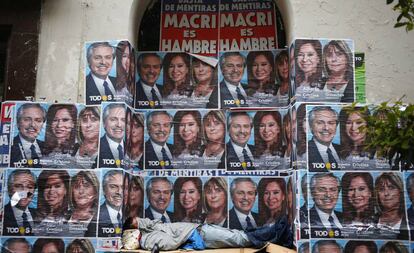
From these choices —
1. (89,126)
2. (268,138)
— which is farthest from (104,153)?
(268,138)

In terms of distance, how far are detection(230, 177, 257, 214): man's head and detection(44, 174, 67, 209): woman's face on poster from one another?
6.65ft

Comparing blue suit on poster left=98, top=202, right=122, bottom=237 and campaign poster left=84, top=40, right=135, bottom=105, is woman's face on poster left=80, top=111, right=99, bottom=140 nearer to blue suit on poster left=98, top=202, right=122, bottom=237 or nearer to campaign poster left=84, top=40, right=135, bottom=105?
campaign poster left=84, top=40, right=135, bottom=105

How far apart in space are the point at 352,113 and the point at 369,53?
0.94 metres

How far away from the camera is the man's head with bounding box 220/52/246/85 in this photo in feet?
18.8

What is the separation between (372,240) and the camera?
4641 millimetres

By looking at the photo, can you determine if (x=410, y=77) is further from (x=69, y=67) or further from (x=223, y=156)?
(x=69, y=67)

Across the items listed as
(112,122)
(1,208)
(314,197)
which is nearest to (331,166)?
(314,197)

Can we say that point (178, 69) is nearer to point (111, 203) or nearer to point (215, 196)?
point (215, 196)

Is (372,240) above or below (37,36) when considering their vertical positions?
below

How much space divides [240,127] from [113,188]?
1.78m

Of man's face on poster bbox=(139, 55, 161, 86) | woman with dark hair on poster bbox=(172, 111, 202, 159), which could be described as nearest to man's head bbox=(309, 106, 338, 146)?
woman with dark hair on poster bbox=(172, 111, 202, 159)

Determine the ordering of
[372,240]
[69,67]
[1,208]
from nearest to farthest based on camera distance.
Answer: [372,240], [1,208], [69,67]

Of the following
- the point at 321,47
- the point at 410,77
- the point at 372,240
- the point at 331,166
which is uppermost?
the point at 321,47

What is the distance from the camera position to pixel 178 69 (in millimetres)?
5812
